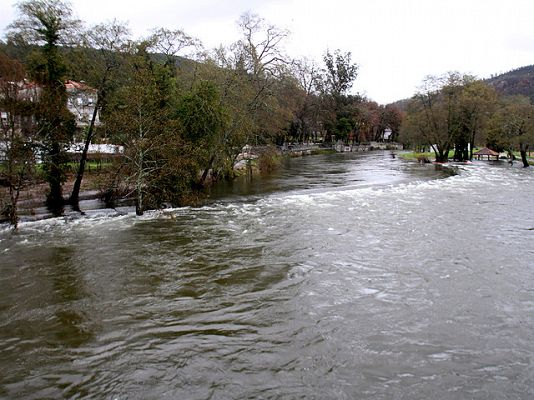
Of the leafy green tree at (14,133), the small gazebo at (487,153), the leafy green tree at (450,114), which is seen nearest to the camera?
the leafy green tree at (14,133)

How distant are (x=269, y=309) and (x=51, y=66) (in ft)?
55.7

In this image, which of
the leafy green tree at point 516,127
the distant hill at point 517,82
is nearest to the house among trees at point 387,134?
the distant hill at point 517,82

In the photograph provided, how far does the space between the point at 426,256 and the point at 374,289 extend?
3345 millimetres

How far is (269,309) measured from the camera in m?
8.50

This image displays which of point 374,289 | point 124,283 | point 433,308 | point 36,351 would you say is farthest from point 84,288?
point 433,308

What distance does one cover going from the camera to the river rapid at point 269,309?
605cm

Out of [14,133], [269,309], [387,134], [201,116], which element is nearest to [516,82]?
[387,134]

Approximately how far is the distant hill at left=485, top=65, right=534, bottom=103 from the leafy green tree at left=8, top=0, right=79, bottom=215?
13298 cm

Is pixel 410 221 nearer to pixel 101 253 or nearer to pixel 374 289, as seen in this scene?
pixel 374 289

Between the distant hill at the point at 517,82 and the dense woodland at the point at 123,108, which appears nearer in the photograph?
the dense woodland at the point at 123,108

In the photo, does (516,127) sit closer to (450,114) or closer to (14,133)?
(450,114)

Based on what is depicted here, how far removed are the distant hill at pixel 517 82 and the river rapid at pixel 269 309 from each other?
435 ft

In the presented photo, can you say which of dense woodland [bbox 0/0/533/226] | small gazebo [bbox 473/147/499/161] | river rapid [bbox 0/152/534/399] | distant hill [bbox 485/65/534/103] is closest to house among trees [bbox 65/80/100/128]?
dense woodland [bbox 0/0/533/226]

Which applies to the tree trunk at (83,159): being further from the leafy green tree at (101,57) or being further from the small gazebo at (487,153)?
the small gazebo at (487,153)
